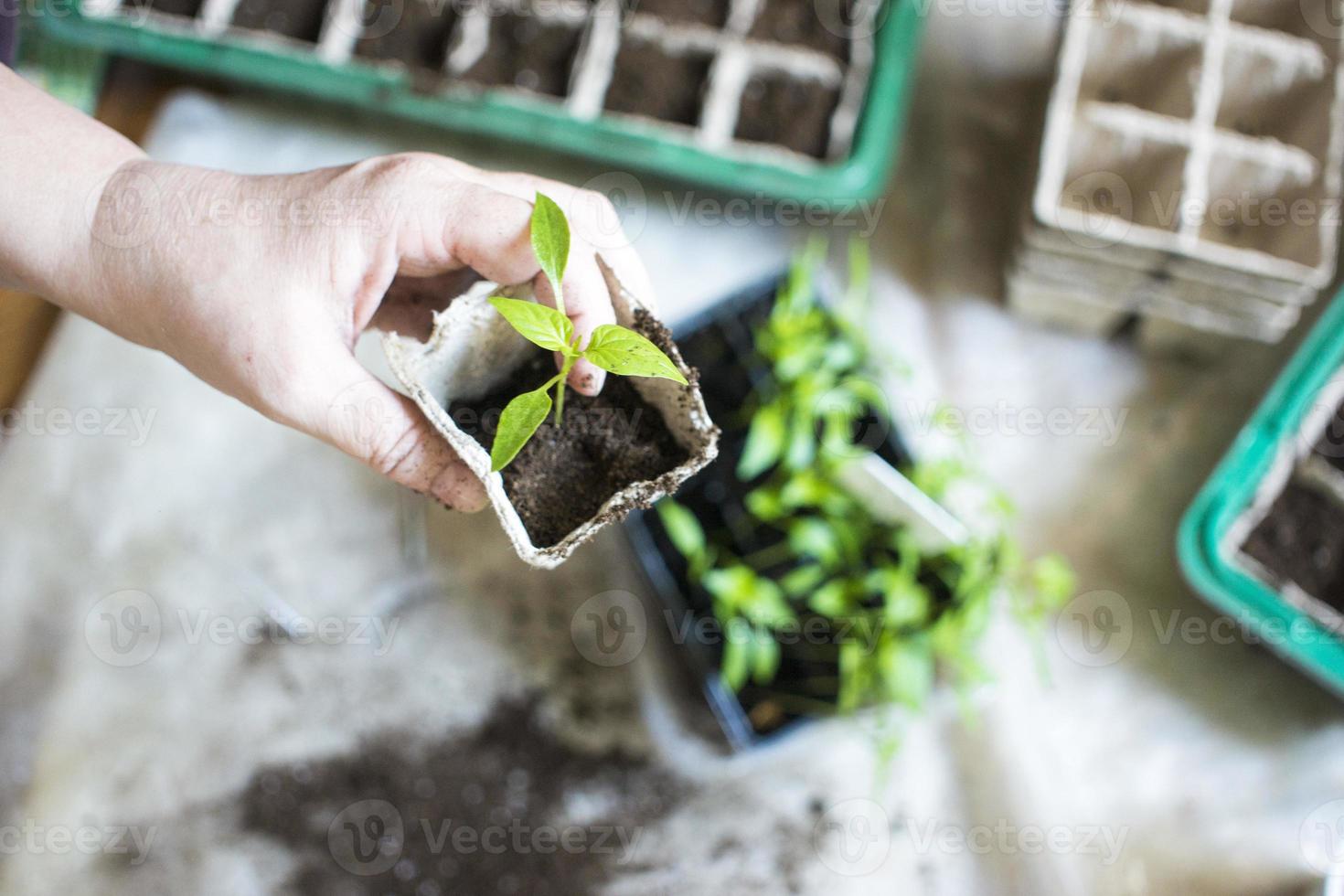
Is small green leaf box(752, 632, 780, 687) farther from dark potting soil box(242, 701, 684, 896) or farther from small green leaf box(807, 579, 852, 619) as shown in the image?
dark potting soil box(242, 701, 684, 896)

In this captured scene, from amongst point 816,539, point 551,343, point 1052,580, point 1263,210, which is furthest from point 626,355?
point 1263,210

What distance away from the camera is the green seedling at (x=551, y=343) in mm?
525

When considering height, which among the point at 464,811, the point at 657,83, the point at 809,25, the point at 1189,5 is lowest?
the point at 464,811

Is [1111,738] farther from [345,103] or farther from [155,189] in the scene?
[345,103]

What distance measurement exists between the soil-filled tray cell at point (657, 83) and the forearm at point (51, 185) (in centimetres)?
73

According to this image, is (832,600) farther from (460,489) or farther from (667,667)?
(460,489)

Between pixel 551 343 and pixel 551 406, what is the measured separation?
0.33 feet

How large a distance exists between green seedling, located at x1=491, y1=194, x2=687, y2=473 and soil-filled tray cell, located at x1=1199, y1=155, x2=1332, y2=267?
0.96m

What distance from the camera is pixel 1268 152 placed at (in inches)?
45.6

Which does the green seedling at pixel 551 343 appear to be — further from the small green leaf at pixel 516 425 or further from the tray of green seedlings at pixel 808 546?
the tray of green seedlings at pixel 808 546

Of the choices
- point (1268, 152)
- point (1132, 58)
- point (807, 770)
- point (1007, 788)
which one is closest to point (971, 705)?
point (1007, 788)

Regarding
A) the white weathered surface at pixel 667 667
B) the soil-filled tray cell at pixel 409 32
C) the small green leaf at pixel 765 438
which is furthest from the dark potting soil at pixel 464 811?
the soil-filled tray cell at pixel 409 32

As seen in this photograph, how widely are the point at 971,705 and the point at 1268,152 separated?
760 mm

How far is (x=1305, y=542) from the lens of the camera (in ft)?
3.81
